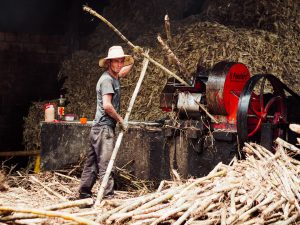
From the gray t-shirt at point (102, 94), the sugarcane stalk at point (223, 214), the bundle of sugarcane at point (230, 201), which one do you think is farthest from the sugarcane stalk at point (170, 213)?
the gray t-shirt at point (102, 94)

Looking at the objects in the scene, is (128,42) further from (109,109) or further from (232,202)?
(232,202)

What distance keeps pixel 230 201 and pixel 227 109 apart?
2.07m

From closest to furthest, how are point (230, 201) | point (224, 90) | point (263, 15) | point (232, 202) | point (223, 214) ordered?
point (223, 214) → point (232, 202) → point (230, 201) → point (224, 90) → point (263, 15)

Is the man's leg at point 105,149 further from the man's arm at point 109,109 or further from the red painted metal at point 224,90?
the red painted metal at point 224,90

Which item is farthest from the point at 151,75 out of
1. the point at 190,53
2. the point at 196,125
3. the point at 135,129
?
the point at 196,125

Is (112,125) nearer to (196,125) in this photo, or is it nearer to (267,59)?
(196,125)

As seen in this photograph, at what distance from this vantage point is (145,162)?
794cm

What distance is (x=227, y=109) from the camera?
6.97 meters

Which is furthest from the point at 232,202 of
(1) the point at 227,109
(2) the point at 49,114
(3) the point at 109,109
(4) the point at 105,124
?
(2) the point at 49,114

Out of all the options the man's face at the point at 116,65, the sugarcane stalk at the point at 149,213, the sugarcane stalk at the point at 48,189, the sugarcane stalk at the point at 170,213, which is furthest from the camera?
the sugarcane stalk at the point at 48,189

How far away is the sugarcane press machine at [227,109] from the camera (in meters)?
6.61

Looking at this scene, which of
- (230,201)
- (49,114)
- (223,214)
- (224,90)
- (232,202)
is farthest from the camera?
(49,114)

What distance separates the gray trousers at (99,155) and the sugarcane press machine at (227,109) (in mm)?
964

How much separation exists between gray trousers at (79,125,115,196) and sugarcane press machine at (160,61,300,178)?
964mm
